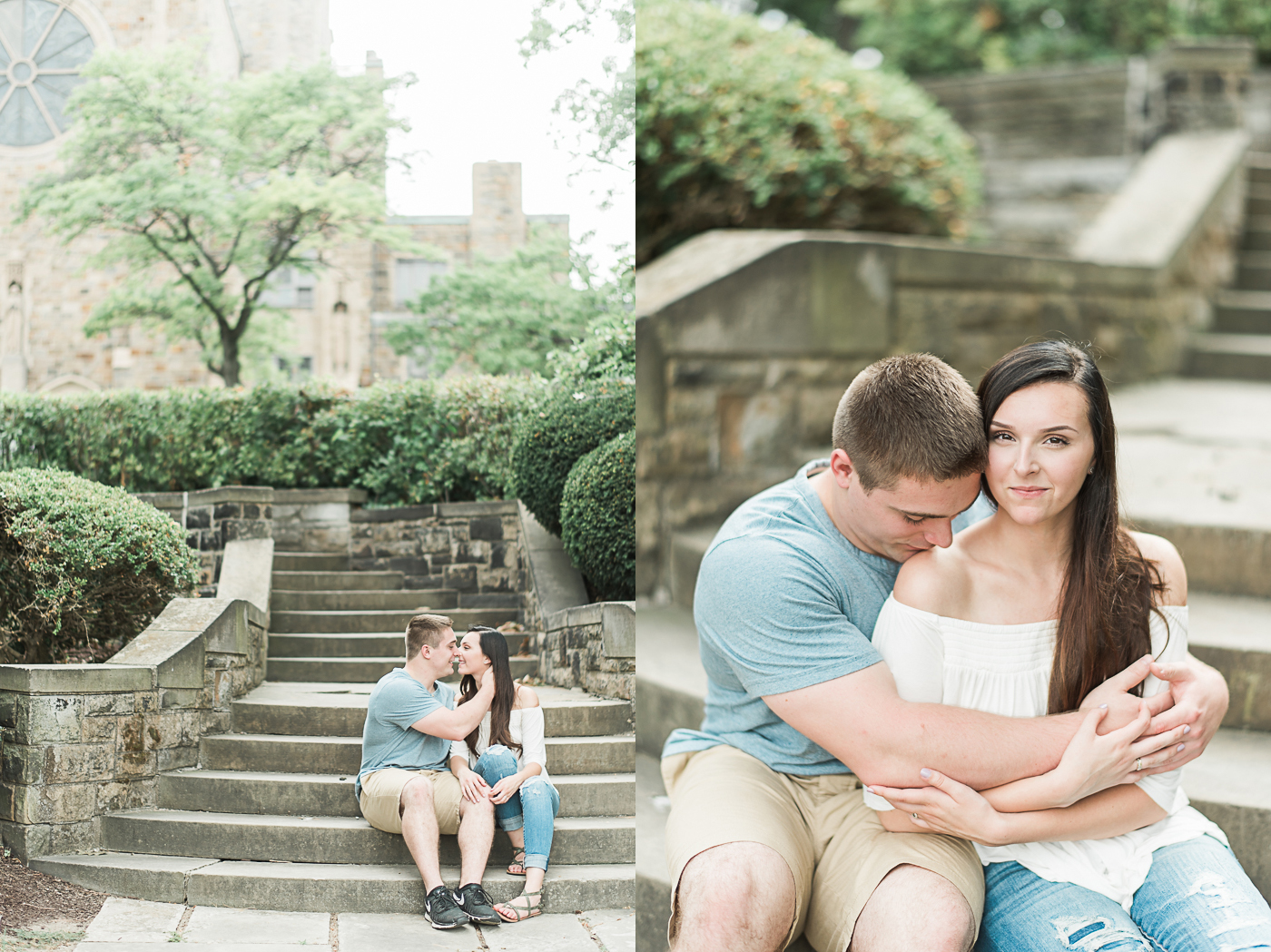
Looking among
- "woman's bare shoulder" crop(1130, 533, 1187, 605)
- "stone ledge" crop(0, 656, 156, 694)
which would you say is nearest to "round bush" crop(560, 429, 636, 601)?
"stone ledge" crop(0, 656, 156, 694)

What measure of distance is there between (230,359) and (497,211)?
0.65 metres

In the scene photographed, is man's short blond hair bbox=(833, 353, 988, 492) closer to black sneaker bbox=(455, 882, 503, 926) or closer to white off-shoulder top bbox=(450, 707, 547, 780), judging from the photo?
white off-shoulder top bbox=(450, 707, 547, 780)

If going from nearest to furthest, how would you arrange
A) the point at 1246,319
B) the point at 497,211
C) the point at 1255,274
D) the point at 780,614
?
the point at 780,614 < the point at 497,211 < the point at 1246,319 < the point at 1255,274

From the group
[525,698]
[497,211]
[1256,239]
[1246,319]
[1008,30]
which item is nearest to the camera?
[525,698]

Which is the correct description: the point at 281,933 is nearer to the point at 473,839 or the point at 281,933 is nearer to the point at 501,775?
the point at 473,839

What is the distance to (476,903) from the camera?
206cm

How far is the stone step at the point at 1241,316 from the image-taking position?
17.9ft

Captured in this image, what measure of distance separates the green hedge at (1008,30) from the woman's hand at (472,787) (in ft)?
Result: 30.9

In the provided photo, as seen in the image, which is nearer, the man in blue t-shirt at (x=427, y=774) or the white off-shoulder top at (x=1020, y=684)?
the white off-shoulder top at (x=1020, y=684)

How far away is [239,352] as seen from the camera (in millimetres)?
2156

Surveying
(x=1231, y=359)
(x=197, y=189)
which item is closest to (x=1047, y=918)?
(x=197, y=189)

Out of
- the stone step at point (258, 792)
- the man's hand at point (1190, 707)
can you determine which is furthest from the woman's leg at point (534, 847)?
the man's hand at point (1190, 707)

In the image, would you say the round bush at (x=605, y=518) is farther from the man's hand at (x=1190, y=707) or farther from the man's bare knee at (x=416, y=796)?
the man's hand at (x=1190, y=707)

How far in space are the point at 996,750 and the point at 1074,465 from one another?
53 cm
